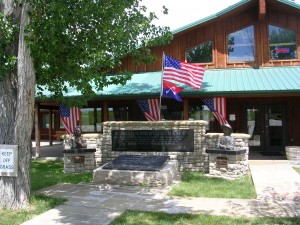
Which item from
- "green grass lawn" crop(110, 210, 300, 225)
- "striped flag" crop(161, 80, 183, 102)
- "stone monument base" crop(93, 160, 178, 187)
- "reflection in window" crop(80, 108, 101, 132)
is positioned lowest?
"green grass lawn" crop(110, 210, 300, 225)

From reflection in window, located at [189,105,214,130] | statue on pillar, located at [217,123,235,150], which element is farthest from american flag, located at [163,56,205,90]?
reflection in window, located at [189,105,214,130]

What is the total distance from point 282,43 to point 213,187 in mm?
9254

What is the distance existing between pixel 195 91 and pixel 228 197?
604 centimetres

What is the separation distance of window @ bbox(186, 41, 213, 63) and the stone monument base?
774cm

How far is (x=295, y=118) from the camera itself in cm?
1562

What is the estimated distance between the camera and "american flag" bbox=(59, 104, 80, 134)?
14203mm

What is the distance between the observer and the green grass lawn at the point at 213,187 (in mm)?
7934

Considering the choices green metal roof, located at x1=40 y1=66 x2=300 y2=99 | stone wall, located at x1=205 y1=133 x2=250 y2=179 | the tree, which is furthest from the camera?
green metal roof, located at x1=40 y1=66 x2=300 y2=99

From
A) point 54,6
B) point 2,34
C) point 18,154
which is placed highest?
point 54,6

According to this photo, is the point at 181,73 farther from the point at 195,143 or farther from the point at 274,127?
the point at 274,127

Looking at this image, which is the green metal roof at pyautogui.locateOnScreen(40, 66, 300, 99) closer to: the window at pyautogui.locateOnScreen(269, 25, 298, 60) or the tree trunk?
the window at pyautogui.locateOnScreen(269, 25, 298, 60)

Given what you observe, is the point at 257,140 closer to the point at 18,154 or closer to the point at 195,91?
the point at 195,91

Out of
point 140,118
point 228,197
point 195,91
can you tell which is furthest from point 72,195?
point 140,118

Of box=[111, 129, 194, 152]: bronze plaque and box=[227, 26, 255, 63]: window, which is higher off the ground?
box=[227, 26, 255, 63]: window
